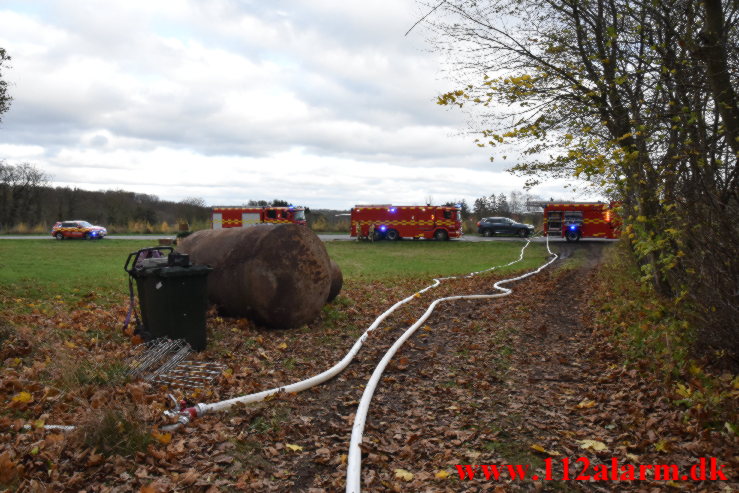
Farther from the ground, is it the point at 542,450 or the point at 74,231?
the point at 74,231

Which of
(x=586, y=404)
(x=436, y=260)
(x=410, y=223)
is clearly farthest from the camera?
(x=410, y=223)

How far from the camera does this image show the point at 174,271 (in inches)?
255

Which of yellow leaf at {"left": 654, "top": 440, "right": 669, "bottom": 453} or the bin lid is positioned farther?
the bin lid

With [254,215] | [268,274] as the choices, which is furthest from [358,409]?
[254,215]

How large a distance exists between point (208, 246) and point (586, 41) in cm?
799

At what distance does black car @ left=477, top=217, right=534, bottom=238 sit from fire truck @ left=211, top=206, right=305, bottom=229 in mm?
14094

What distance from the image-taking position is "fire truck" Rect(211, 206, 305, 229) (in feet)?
123

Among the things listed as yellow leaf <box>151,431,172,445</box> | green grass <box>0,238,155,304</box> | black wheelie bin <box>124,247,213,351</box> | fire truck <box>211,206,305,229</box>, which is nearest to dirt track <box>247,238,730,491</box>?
yellow leaf <box>151,431,172,445</box>

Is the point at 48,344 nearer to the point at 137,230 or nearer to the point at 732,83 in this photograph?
the point at 732,83

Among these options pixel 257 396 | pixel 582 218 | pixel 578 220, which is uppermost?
pixel 582 218

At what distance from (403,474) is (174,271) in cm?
398

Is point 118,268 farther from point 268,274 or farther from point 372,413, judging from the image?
point 372,413

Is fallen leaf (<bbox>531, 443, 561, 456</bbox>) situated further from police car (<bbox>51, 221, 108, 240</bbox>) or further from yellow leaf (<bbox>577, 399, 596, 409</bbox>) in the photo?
police car (<bbox>51, 221, 108, 240</bbox>)

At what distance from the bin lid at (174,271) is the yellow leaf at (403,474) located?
3848 mm
